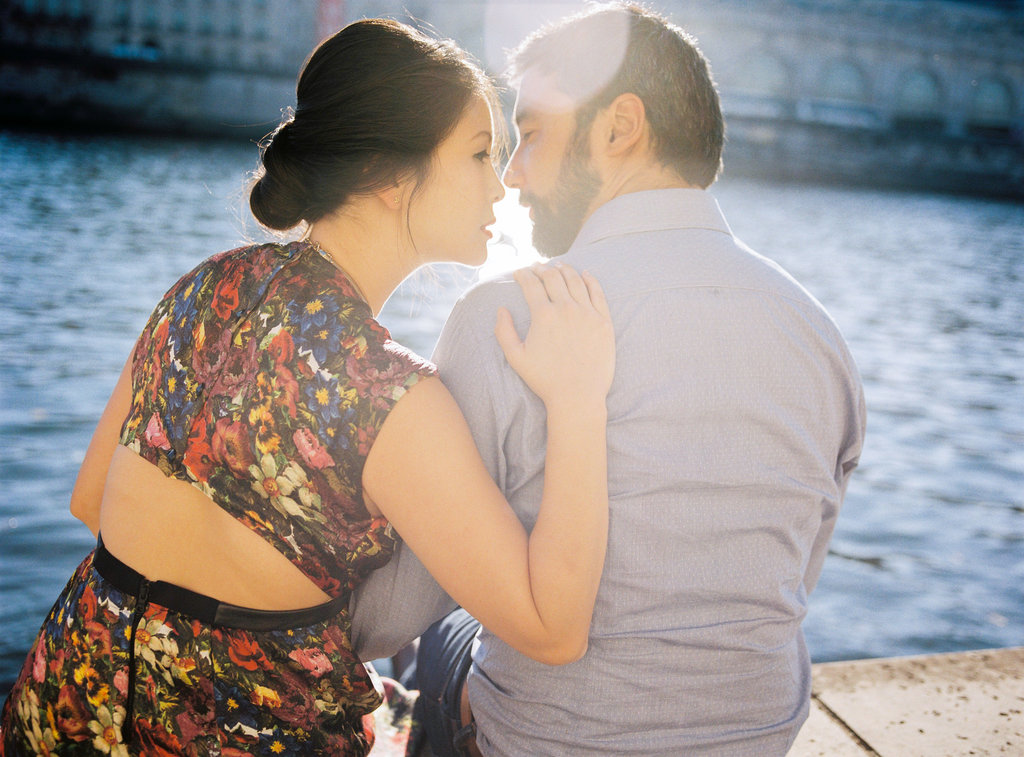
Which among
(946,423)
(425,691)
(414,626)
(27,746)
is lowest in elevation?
(946,423)

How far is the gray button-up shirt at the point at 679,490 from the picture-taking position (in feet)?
4.28

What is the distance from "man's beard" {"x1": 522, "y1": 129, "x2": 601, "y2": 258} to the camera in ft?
5.83

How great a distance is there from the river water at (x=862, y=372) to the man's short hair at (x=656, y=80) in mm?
313

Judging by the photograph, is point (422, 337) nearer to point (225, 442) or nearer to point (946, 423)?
point (946, 423)

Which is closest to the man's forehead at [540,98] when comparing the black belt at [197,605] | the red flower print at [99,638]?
the black belt at [197,605]

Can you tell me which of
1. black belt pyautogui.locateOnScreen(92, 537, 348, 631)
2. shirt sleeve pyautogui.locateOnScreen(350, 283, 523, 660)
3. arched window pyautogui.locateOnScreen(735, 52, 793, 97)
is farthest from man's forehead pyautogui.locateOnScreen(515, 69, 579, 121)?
arched window pyautogui.locateOnScreen(735, 52, 793, 97)

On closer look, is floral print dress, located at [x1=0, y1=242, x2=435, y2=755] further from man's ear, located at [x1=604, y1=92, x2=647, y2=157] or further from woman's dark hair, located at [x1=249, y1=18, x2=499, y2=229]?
man's ear, located at [x1=604, y1=92, x2=647, y2=157]

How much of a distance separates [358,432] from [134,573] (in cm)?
38

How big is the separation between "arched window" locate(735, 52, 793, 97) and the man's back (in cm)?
4446

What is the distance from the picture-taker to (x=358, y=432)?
1202 mm

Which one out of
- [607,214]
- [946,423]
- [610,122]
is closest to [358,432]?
[607,214]

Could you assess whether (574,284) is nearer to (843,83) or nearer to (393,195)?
(393,195)

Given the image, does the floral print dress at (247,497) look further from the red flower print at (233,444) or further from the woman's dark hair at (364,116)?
the woman's dark hair at (364,116)

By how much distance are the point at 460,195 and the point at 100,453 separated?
2.36 ft
